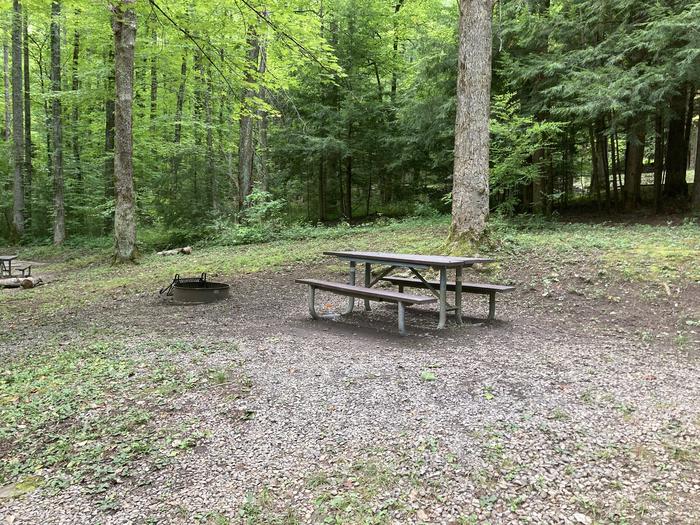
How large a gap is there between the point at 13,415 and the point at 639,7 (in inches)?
523

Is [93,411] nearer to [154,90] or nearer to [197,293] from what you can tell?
[197,293]

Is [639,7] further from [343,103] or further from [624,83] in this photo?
[343,103]

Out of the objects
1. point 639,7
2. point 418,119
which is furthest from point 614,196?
point 418,119

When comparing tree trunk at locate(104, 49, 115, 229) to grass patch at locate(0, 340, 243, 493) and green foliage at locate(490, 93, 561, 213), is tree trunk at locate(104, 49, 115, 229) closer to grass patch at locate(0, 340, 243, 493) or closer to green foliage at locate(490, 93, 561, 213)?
green foliage at locate(490, 93, 561, 213)

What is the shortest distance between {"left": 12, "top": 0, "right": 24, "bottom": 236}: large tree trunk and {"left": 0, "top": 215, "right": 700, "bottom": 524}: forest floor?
1413 centimetres

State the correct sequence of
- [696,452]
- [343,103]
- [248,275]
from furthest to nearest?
[343,103] → [248,275] → [696,452]

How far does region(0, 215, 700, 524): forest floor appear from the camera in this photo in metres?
2.26

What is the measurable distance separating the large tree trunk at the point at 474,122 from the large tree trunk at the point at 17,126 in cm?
1485

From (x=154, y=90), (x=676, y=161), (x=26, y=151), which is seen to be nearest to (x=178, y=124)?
(x=154, y=90)

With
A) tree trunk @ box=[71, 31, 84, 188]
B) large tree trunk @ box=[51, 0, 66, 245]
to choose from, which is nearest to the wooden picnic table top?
large tree trunk @ box=[51, 0, 66, 245]

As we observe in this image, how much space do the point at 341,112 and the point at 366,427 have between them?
47.5 feet

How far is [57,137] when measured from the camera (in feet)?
51.9

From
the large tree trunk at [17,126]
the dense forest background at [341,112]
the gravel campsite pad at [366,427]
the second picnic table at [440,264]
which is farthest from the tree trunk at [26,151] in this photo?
the second picnic table at [440,264]

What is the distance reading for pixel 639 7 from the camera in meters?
10.4
